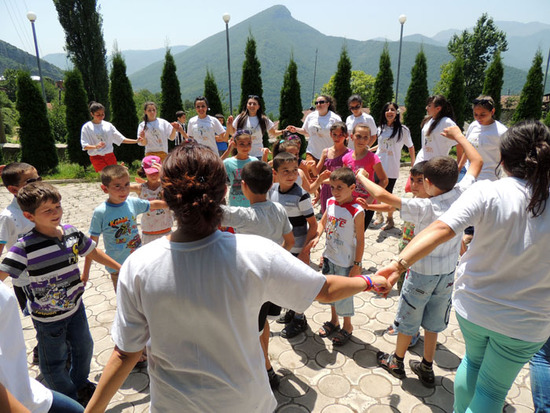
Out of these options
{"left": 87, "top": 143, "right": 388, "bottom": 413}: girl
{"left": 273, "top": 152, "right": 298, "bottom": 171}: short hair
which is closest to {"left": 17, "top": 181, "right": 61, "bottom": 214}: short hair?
{"left": 87, "top": 143, "right": 388, "bottom": 413}: girl

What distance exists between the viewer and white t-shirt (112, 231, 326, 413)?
110cm

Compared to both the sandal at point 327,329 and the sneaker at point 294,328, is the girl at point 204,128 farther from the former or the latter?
the sandal at point 327,329

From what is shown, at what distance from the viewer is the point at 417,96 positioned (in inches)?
595

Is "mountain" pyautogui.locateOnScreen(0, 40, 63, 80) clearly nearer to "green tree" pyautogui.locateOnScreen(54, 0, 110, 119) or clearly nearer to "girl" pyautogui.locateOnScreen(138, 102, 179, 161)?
"green tree" pyautogui.locateOnScreen(54, 0, 110, 119)

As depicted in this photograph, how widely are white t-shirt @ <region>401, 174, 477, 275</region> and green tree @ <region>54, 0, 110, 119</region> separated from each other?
35358 millimetres

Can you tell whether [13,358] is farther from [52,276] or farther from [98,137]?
[98,137]

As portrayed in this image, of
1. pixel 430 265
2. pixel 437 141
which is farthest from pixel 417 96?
pixel 430 265

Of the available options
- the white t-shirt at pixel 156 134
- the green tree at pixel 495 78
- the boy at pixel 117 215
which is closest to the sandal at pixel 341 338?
Answer: the boy at pixel 117 215

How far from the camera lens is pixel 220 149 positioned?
7.98 meters

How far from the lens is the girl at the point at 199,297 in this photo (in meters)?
1.09

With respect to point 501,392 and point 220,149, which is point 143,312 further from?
point 220,149

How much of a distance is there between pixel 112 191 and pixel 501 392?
3.01 metres

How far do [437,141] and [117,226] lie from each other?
4.53 metres

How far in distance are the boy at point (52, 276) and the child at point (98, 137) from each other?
490cm
